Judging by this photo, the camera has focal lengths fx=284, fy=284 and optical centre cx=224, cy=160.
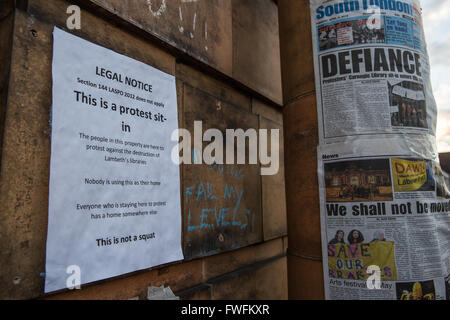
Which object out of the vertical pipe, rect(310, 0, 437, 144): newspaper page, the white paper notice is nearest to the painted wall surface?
the white paper notice

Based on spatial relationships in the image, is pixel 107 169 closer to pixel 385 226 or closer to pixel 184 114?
pixel 184 114

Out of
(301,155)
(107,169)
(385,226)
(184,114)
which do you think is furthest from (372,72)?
(107,169)

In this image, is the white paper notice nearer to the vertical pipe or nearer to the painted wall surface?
the painted wall surface

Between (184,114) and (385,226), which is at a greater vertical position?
(184,114)

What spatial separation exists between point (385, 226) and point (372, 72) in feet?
3.19

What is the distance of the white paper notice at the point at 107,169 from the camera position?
4.10ft

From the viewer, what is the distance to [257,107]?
2.89 m

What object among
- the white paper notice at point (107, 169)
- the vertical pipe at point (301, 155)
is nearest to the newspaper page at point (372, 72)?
the vertical pipe at point (301, 155)

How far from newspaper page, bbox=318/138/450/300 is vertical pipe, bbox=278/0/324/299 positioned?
0.14 m

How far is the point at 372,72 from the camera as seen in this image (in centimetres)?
183

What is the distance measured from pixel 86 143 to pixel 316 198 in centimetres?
146
